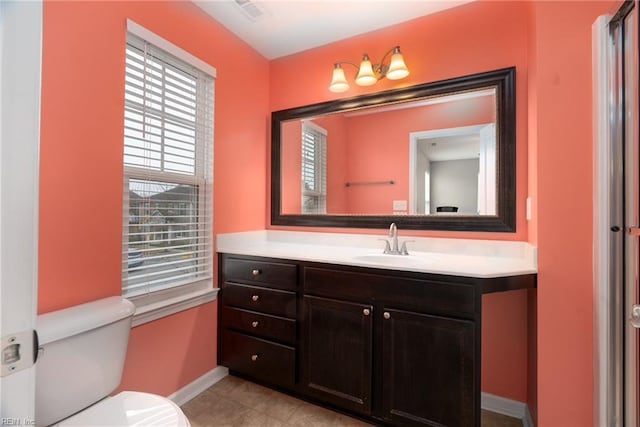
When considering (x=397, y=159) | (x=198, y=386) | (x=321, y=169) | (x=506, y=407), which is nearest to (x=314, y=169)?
(x=321, y=169)

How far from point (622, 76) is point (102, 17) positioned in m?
2.22

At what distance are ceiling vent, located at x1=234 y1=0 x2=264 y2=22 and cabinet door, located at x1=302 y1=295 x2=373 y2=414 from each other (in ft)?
6.00

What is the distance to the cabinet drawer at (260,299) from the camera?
5.96ft

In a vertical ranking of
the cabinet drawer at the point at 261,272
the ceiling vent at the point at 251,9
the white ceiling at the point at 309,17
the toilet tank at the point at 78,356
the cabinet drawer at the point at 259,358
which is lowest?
the cabinet drawer at the point at 259,358

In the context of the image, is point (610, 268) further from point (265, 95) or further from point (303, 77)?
point (265, 95)

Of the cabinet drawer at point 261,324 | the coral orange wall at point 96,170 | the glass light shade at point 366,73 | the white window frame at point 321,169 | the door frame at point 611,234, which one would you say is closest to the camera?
the door frame at point 611,234

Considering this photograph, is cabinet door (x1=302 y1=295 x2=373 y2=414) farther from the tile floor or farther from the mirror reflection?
the mirror reflection

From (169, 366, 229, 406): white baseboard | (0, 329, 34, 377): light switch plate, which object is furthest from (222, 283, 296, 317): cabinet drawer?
(0, 329, 34, 377): light switch plate

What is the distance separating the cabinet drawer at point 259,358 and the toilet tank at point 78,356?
31.1 inches

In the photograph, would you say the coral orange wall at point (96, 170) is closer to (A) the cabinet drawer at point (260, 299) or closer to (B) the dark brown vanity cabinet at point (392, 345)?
(A) the cabinet drawer at point (260, 299)

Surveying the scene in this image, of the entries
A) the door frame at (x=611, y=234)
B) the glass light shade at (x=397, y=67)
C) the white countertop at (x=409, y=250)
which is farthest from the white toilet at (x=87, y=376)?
the glass light shade at (x=397, y=67)

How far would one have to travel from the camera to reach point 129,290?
61.3 inches

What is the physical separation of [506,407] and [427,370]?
2.49 feet

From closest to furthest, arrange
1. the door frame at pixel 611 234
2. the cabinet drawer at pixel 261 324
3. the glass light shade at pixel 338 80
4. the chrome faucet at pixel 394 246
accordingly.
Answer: the door frame at pixel 611 234
the cabinet drawer at pixel 261 324
the chrome faucet at pixel 394 246
the glass light shade at pixel 338 80
